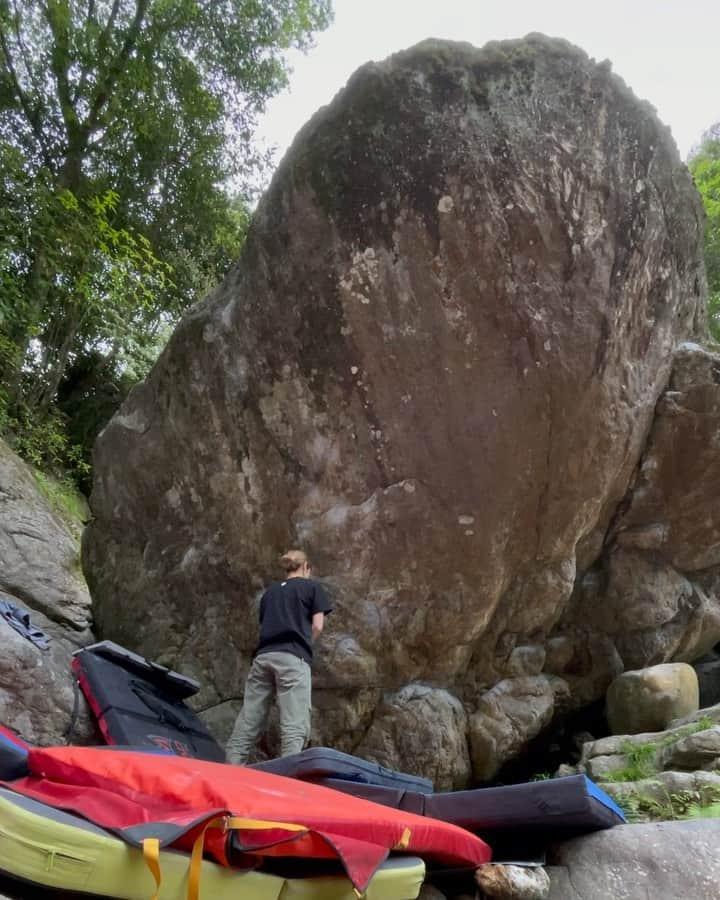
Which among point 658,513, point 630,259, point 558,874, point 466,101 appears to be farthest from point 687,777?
point 466,101

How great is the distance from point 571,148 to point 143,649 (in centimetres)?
595

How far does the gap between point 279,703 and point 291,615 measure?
65cm

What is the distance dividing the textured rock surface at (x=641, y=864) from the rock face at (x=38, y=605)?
11.3ft

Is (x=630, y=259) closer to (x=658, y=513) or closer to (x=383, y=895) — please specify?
(x=658, y=513)

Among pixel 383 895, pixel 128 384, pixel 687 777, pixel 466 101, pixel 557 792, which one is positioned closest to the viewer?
pixel 383 895

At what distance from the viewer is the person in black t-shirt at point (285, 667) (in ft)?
15.4

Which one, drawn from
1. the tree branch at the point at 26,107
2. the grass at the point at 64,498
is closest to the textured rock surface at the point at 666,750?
the grass at the point at 64,498

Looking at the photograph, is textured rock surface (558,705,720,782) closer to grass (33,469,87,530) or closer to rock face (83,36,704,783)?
rock face (83,36,704,783)

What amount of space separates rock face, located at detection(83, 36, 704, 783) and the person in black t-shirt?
0.65m

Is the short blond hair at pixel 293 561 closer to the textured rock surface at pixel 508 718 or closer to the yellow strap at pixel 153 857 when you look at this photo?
the textured rock surface at pixel 508 718

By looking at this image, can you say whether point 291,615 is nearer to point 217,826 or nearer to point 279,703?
point 279,703

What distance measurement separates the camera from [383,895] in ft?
7.34

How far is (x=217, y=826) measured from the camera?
1917mm

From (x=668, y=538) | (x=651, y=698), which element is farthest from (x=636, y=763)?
(x=668, y=538)
